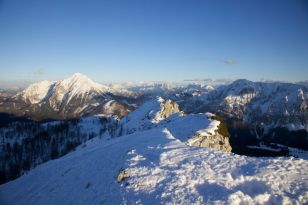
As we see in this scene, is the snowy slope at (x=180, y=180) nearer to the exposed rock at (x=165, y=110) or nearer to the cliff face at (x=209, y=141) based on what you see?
the cliff face at (x=209, y=141)

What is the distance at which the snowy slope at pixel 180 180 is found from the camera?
67.8 feet

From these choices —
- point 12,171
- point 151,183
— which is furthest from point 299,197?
point 12,171

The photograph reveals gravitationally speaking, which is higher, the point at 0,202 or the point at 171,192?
the point at 171,192

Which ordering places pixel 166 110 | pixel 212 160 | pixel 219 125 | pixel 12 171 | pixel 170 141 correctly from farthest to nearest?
pixel 166 110 < pixel 12 171 < pixel 219 125 < pixel 170 141 < pixel 212 160

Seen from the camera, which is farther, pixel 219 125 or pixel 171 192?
pixel 219 125

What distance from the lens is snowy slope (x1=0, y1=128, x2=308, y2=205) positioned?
20672 millimetres

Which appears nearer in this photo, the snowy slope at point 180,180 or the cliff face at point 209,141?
the snowy slope at point 180,180

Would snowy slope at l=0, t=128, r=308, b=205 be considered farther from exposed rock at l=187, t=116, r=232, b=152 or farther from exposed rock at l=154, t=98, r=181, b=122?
exposed rock at l=154, t=98, r=181, b=122

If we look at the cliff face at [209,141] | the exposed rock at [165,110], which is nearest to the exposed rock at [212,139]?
the cliff face at [209,141]

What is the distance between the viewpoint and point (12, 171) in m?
125

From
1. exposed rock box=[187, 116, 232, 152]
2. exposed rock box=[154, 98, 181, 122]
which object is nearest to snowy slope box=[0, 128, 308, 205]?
exposed rock box=[187, 116, 232, 152]

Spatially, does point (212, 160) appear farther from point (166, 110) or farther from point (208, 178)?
point (166, 110)

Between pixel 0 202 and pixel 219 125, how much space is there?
203ft

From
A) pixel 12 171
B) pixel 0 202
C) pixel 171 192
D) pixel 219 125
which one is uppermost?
pixel 171 192
